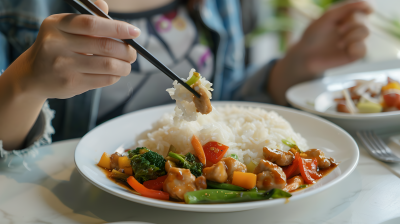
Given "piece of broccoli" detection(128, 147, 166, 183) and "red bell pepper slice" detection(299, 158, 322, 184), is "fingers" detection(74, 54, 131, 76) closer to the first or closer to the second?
"piece of broccoli" detection(128, 147, 166, 183)

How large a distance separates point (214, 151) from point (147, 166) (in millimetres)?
318

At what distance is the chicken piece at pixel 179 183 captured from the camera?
3.50ft

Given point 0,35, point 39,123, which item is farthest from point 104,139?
point 0,35

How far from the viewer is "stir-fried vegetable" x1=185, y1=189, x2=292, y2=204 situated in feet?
3.34

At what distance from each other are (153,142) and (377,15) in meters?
5.33

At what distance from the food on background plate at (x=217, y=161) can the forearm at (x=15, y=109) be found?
0.46 m

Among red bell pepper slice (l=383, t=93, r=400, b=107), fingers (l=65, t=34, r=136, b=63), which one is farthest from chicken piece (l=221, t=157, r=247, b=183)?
red bell pepper slice (l=383, t=93, r=400, b=107)

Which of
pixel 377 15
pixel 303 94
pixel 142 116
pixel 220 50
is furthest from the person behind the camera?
pixel 377 15

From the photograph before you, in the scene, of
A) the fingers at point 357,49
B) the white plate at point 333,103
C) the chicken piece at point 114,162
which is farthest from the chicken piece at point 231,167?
the fingers at point 357,49

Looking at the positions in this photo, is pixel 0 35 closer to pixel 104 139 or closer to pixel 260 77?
pixel 104 139

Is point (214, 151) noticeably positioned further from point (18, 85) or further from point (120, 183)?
point (18, 85)

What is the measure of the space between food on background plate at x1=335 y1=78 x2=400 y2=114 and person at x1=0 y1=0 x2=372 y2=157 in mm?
454

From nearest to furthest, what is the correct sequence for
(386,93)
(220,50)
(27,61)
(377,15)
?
(27,61), (386,93), (220,50), (377,15)

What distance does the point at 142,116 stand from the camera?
6.18ft
